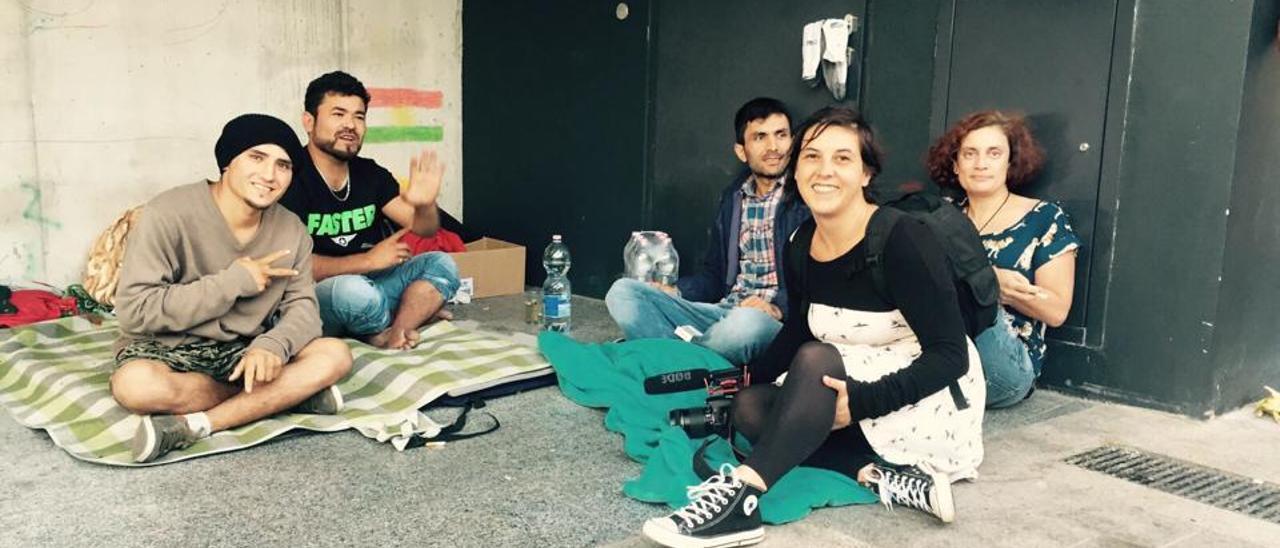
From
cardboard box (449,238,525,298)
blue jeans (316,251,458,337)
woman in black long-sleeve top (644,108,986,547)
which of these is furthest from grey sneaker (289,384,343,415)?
cardboard box (449,238,525,298)

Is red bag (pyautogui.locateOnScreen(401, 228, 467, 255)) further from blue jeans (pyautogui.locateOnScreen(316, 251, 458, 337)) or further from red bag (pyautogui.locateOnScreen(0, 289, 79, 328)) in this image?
red bag (pyautogui.locateOnScreen(0, 289, 79, 328))

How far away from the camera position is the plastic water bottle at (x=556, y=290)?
14.6ft

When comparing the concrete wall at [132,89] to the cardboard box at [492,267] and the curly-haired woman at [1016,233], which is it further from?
the curly-haired woman at [1016,233]

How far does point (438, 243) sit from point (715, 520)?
3246mm

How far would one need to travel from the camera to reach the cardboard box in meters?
5.25

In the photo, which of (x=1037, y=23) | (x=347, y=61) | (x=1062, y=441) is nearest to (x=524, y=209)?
(x=347, y=61)

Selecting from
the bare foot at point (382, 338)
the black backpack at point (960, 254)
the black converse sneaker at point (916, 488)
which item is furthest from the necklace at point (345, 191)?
the black converse sneaker at point (916, 488)

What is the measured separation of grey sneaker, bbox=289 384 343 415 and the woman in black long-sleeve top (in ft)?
4.24

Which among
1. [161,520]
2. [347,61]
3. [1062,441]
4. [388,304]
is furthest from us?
[347,61]

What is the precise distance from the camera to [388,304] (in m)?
4.18

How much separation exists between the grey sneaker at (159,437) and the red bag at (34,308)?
1784 millimetres

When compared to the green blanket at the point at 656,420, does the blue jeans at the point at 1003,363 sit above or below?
above

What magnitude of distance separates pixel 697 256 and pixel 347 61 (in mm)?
2126

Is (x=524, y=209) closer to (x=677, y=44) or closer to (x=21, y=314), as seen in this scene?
(x=677, y=44)
